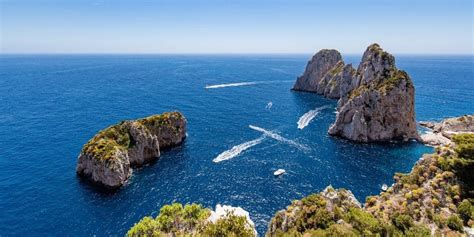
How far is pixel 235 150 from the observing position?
298ft

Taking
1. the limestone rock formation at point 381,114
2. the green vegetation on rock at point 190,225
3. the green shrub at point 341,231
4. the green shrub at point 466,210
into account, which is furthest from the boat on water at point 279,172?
the green shrub at point 466,210

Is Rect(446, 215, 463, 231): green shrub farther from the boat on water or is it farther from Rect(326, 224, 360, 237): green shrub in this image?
the boat on water

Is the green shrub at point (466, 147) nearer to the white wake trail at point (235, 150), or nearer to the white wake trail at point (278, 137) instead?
the white wake trail at point (278, 137)

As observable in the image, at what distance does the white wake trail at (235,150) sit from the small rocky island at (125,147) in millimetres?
18811

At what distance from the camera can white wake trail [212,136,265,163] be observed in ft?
280

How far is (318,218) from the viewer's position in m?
38.7

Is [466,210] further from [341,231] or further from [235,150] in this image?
[235,150]

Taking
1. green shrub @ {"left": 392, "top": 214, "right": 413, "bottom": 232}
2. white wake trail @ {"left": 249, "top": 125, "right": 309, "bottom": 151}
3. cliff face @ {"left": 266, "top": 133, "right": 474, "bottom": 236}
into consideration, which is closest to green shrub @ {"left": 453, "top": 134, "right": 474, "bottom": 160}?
cliff face @ {"left": 266, "top": 133, "right": 474, "bottom": 236}

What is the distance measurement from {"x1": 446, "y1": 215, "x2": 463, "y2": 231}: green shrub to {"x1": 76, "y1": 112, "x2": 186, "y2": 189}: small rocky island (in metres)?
65.9

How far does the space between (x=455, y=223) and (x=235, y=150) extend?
62115 millimetres

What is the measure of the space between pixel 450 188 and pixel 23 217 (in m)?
78.3

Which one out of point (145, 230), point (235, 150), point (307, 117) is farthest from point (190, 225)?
point (307, 117)

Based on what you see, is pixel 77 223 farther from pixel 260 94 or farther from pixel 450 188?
pixel 260 94

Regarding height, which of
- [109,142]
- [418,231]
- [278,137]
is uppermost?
[109,142]
